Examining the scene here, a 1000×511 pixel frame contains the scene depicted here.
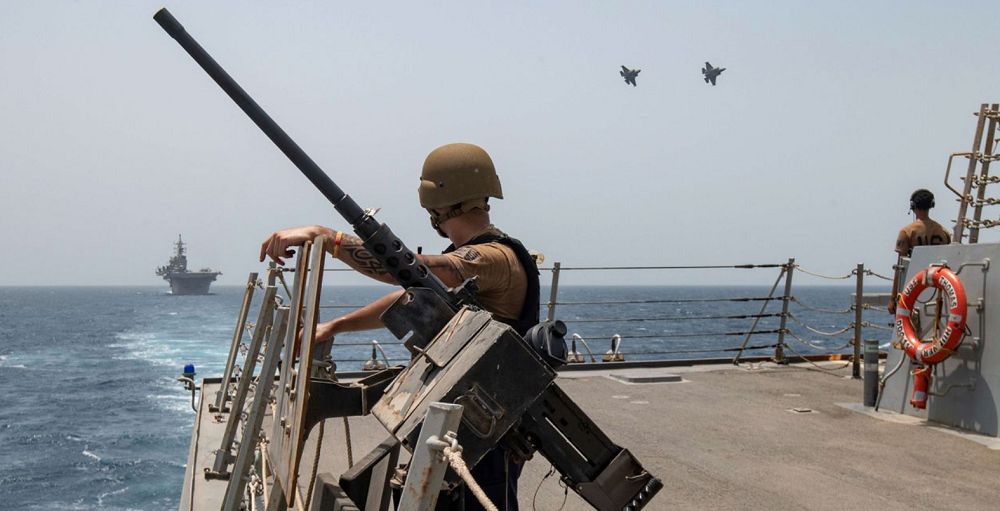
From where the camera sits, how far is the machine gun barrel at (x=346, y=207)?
2736 millimetres

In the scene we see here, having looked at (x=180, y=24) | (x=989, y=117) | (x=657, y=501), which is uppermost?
(x=989, y=117)

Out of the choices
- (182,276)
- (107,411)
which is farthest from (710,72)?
(182,276)

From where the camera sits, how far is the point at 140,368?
40281 millimetres

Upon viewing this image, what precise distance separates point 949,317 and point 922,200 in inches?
61.6

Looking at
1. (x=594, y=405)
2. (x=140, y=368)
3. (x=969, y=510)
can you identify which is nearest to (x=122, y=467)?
(x=594, y=405)

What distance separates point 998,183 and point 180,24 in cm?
732

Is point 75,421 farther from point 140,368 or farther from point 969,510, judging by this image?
point 969,510

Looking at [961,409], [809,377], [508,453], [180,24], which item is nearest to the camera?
[508,453]

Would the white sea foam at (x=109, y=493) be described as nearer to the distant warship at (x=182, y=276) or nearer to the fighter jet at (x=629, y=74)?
the fighter jet at (x=629, y=74)

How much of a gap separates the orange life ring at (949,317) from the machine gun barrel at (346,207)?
6.01 m

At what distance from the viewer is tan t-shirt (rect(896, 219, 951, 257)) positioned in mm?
8609

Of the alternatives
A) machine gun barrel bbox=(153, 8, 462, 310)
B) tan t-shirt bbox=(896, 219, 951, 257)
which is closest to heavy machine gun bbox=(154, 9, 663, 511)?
machine gun barrel bbox=(153, 8, 462, 310)

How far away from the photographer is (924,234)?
8.63 metres

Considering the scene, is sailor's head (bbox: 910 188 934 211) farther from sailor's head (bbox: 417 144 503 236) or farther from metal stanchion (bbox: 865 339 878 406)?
sailor's head (bbox: 417 144 503 236)
